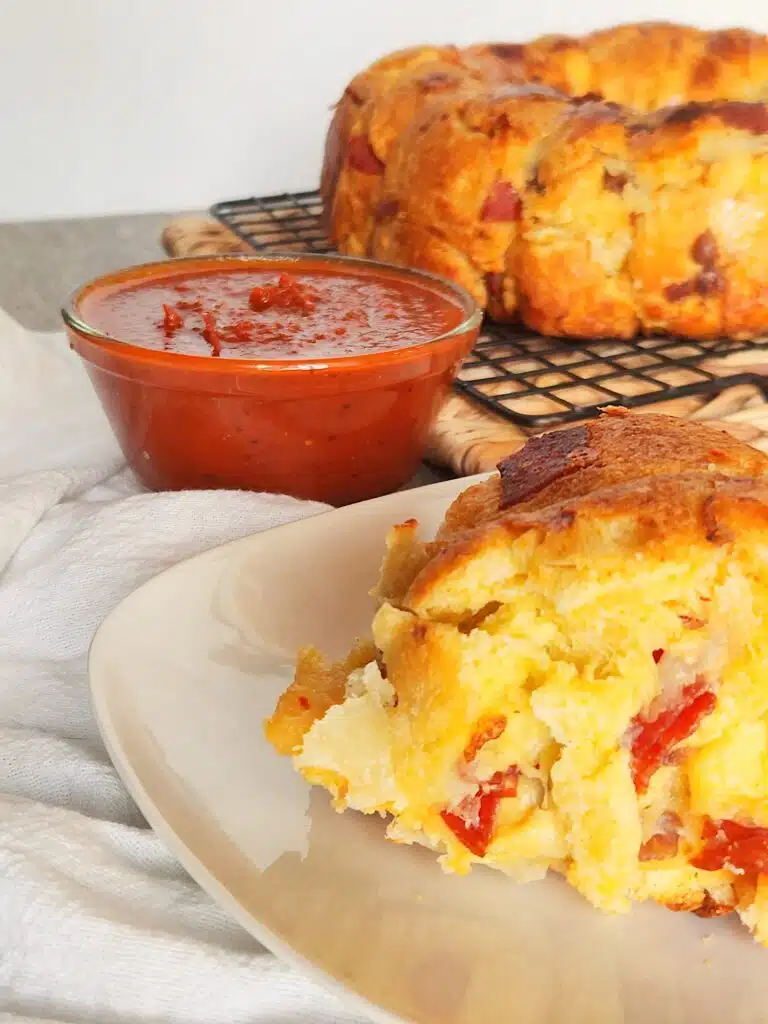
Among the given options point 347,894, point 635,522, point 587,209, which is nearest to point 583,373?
point 587,209

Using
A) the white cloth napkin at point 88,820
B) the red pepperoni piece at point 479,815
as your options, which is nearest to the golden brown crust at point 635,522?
the red pepperoni piece at point 479,815

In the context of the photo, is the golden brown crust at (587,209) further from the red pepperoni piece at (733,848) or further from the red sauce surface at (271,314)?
the red pepperoni piece at (733,848)

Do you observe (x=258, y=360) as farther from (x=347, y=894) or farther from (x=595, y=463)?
(x=347, y=894)

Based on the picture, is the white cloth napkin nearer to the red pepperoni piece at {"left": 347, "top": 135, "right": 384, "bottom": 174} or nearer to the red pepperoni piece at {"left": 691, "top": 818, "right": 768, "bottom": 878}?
the red pepperoni piece at {"left": 691, "top": 818, "right": 768, "bottom": 878}

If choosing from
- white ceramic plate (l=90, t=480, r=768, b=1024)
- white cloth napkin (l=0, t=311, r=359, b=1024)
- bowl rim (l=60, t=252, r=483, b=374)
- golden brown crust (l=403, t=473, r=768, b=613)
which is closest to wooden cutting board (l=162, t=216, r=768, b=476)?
bowl rim (l=60, t=252, r=483, b=374)

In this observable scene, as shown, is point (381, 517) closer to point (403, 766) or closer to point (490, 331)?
point (403, 766)

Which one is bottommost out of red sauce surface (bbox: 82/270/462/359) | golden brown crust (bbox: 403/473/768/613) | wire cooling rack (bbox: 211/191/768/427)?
wire cooling rack (bbox: 211/191/768/427)

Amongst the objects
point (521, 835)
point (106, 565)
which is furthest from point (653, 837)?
point (106, 565)

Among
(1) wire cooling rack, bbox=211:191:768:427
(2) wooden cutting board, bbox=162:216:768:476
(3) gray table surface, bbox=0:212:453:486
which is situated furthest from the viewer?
(3) gray table surface, bbox=0:212:453:486
